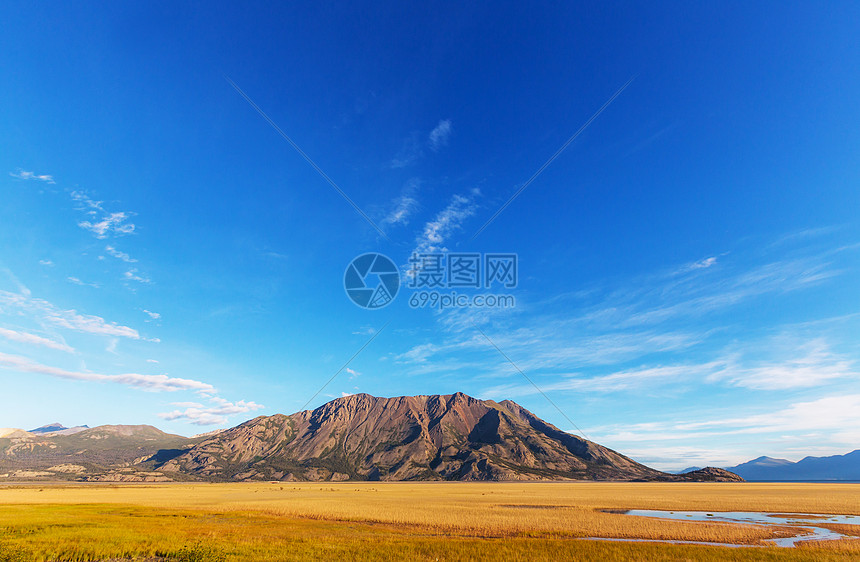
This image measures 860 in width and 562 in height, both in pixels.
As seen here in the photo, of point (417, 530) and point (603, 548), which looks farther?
point (417, 530)

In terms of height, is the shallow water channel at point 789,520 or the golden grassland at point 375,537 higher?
the shallow water channel at point 789,520

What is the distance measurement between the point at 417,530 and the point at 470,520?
1020cm

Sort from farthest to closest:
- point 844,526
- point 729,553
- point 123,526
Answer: point 844,526, point 123,526, point 729,553

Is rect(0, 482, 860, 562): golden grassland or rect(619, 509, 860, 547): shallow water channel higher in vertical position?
rect(619, 509, 860, 547): shallow water channel

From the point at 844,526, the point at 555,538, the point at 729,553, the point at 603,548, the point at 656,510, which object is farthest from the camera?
the point at 656,510

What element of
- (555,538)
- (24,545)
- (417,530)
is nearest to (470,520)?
(417,530)

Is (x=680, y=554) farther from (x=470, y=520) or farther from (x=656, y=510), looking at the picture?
(x=656, y=510)

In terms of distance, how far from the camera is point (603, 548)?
111 feet

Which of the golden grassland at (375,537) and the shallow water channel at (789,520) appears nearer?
the golden grassland at (375,537)

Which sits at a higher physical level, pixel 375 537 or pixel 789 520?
pixel 789 520

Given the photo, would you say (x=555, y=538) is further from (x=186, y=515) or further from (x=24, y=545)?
(x=186, y=515)

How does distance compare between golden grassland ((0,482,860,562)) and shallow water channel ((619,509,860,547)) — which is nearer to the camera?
golden grassland ((0,482,860,562))

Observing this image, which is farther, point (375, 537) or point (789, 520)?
point (789, 520)

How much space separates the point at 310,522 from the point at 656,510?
183 feet
